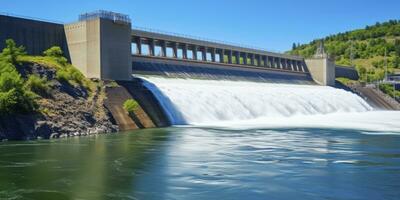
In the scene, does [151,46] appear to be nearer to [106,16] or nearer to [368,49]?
[106,16]

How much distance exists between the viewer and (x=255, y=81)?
5978cm

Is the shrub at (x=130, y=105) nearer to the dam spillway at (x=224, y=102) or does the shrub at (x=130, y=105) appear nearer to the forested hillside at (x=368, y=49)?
the dam spillway at (x=224, y=102)

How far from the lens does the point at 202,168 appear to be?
17578 millimetres

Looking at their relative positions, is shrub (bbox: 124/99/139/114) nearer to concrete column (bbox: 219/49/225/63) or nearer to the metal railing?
the metal railing

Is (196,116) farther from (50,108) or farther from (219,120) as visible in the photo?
(50,108)

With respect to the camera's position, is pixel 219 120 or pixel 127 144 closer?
pixel 127 144

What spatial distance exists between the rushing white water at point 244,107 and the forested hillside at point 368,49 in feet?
150

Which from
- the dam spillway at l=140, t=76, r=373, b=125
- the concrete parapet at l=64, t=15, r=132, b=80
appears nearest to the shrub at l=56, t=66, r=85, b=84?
the concrete parapet at l=64, t=15, r=132, b=80

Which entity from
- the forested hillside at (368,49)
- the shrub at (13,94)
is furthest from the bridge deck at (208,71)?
the forested hillside at (368,49)

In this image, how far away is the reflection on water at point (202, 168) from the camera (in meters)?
13.9

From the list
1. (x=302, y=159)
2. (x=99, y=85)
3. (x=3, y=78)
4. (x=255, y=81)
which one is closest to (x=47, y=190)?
(x=302, y=159)

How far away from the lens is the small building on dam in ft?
122

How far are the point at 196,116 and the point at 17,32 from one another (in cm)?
1477

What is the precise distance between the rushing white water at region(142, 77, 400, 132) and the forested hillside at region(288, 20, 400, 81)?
150 ft
